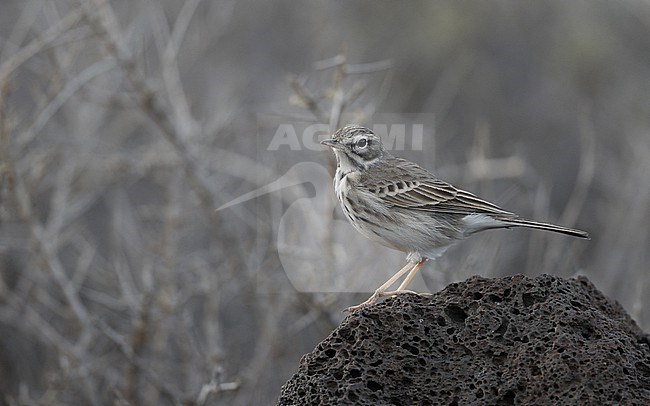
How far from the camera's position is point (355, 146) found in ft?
19.9

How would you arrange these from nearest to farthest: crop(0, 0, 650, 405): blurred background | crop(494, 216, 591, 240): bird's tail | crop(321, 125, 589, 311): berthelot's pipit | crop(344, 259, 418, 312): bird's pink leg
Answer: crop(344, 259, 418, 312): bird's pink leg < crop(494, 216, 591, 240): bird's tail < crop(321, 125, 589, 311): berthelot's pipit < crop(0, 0, 650, 405): blurred background

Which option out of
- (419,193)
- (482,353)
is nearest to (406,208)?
(419,193)

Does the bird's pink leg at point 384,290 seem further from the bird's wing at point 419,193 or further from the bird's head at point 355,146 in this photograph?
the bird's head at point 355,146

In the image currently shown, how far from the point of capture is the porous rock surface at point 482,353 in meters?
4.07

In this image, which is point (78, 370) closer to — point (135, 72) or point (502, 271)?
point (135, 72)

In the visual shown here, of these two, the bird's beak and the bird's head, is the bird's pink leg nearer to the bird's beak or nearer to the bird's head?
the bird's head

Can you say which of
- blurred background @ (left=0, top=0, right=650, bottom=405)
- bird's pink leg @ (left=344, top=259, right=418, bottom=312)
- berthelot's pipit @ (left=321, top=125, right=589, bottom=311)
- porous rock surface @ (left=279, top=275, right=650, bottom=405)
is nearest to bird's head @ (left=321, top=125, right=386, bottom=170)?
berthelot's pipit @ (left=321, top=125, right=589, bottom=311)

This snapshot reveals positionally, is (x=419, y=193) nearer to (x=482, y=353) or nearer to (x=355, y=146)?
(x=355, y=146)

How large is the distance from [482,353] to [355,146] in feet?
7.00

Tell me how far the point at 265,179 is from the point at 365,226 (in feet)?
14.2

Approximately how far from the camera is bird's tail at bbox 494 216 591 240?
5.19 m

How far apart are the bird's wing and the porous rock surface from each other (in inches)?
49.0

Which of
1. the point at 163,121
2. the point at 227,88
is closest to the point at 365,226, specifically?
the point at 163,121

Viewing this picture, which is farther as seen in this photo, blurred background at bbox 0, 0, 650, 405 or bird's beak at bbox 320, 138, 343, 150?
blurred background at bbox 0, 0, 650, 405
